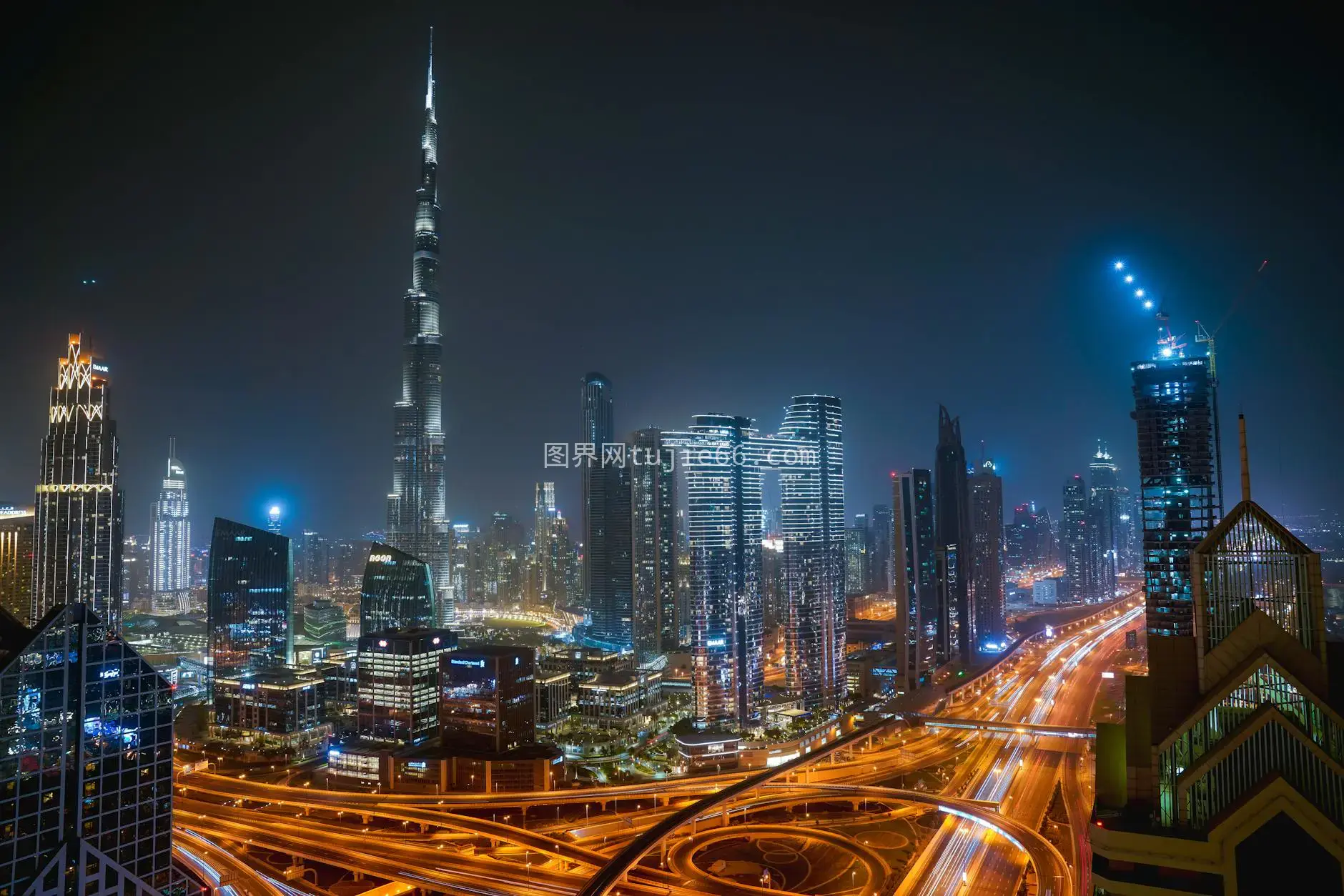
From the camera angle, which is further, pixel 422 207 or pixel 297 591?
pixel 297 591

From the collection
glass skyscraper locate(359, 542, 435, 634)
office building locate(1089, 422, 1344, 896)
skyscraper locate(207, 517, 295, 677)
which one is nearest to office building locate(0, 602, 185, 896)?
office building locate(1089, 422, 1344, 896)

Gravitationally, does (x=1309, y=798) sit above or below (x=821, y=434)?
below

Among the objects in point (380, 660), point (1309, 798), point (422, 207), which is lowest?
point (380, 660)

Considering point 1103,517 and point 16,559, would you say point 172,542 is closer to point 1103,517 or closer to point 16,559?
point 16,559

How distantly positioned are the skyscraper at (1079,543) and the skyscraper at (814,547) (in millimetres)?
38888

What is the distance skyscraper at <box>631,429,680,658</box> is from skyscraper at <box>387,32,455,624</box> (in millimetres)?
32377

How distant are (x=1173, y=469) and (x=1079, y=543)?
5044 centimetres

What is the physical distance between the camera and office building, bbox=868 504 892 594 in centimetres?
10081

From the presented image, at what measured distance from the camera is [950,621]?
59000mm

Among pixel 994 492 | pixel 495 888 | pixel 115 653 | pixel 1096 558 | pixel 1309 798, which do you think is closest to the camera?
pixel 1309 798

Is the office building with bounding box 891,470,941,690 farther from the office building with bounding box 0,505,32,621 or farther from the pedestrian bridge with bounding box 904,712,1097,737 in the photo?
the office building with bounding box 0,505,32,621

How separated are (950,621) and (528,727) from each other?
32.7 metres

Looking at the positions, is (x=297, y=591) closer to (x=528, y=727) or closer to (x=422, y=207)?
(x=422, y=207)

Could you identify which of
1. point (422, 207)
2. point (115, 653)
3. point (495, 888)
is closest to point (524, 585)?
point (422, 207)
